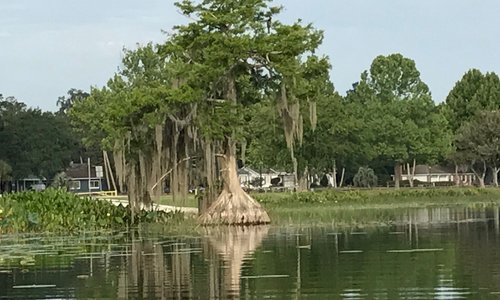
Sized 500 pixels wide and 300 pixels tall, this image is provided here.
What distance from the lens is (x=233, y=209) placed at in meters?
41.2

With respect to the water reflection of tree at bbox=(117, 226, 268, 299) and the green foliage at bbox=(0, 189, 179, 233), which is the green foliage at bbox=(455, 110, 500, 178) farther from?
the water reflection of tree at bbox=(117, 226, 268, 299)

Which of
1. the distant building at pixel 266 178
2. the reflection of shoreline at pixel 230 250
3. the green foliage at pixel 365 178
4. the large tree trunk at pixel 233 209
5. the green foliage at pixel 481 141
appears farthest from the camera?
the distant building at pixel 266 178

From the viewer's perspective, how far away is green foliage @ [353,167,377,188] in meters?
97.9

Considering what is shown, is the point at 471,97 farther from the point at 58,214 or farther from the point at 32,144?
the point at 58,214

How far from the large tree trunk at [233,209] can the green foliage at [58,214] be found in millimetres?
3408

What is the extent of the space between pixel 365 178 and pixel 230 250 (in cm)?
7057

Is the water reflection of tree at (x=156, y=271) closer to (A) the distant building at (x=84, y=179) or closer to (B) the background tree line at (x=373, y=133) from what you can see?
(B) the background tree line at (x=373, y=133)

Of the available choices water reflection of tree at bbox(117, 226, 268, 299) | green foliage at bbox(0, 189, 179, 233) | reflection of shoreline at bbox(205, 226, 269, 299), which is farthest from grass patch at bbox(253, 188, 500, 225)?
water reflection of tree at bbox(117, 226, 268, 299)

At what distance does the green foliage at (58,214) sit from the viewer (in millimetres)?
40625

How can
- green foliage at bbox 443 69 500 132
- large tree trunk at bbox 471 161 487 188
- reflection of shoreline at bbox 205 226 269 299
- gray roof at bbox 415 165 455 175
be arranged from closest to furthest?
1. reflection of shoreline at bbox 205 226 269 299
2. large tree trunk at bbox 471 161 487 188
3. green foliage at bbox 443 69 500 132
4. gray roof at bbox 415 165 455 175

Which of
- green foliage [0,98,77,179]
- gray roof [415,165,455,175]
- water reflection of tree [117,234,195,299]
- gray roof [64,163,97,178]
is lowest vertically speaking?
water reflection of tree [117,234,195,299]

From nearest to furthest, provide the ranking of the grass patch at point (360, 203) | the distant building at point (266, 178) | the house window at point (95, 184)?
the grass patch at point (360, 203), the distant building at point (266, 178), the house window at point (95, 184)

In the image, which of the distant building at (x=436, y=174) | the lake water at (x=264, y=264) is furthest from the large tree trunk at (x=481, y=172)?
the lake water at (x=264, y=264)

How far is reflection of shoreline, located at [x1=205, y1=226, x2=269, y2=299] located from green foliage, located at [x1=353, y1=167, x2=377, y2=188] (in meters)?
58.8
